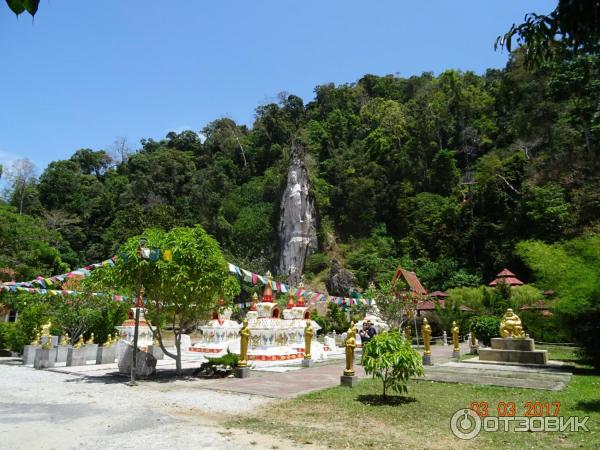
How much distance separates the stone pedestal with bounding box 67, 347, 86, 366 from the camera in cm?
1639

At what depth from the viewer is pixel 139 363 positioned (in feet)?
44.5

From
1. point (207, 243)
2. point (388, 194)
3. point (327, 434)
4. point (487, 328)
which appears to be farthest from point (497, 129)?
point (327, 434)

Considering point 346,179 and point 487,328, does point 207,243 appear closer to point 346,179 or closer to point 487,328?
point 487,328

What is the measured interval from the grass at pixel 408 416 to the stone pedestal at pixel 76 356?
10873mm

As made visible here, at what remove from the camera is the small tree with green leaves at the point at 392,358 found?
874 centimetres

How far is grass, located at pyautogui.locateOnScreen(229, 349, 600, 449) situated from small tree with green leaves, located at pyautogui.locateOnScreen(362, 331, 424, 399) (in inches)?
24.4

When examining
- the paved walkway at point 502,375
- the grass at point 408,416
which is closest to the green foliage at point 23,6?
the grass at point 408,416

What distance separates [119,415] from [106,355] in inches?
421

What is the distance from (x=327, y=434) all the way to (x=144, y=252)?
7.26m

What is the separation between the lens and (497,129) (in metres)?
51.8

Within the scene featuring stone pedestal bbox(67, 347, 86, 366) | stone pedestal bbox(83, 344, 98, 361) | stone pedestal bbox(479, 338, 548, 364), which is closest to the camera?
stone pedestal bbox(479, 338, 548, 364)

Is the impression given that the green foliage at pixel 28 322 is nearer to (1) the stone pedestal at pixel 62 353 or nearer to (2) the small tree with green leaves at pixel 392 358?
(1) the stone pedestal at pixel 62 353

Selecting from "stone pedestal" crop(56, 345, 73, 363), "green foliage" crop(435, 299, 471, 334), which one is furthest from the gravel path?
"green foliage" crop(435, 299, 471, 334)
